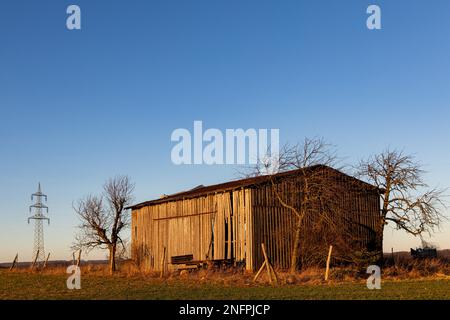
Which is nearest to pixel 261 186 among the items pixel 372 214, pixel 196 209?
pixel 196 209

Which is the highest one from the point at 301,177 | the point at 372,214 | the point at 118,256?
the point at 301,177

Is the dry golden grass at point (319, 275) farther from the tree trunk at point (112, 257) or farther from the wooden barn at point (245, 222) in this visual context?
the tree trunk at point (112, 257)

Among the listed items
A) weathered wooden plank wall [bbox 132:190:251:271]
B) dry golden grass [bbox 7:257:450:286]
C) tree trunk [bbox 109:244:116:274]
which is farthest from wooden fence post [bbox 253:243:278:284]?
tree trunk [bbox 109:244:116:274]

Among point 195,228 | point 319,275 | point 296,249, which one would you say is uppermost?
point 195,228

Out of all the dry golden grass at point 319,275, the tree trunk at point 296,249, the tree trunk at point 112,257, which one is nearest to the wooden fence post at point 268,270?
the dry golden grass at point 319,275

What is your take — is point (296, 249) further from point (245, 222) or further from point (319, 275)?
point (319, 275)

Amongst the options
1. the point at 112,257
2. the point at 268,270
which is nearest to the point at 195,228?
the point at 112,257

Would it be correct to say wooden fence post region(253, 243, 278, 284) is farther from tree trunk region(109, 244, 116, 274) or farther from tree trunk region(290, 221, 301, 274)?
tree trunk region(109, 244, 116, 274)

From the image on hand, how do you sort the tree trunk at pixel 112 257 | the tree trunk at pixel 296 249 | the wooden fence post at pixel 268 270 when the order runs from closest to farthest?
the wooden fence post at pixel 268 270, the tree trunk at pixel 296 249, the tree trunk at pixel 112 257

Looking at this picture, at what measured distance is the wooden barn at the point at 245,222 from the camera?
110ft

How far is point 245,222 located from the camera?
3366 centimetres

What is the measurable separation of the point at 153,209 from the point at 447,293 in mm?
25378

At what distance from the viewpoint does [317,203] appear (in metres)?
34.8
